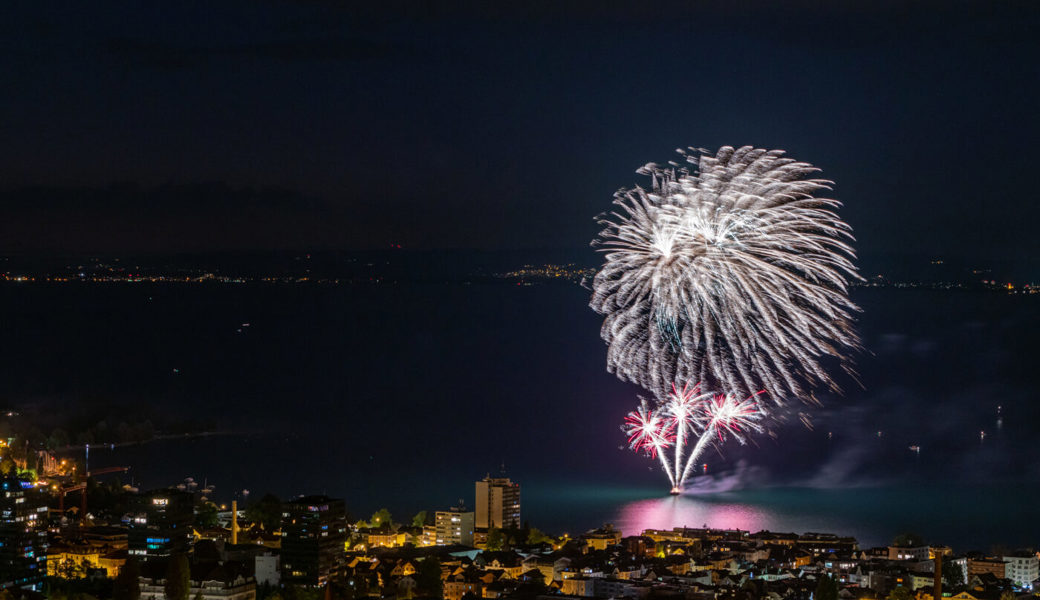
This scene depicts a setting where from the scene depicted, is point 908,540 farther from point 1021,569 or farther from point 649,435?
point 649,435

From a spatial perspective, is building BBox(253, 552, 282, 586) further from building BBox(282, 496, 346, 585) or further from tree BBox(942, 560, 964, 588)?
tree BBox(942, 560, 964, 588)

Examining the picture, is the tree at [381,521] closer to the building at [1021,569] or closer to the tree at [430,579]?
the tree at [430,579]

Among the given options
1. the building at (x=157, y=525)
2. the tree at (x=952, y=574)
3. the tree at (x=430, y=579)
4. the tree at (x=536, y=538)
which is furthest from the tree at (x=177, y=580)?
the tree at (x=952, y=574)

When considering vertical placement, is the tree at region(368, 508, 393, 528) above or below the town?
above

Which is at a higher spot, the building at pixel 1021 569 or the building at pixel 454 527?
the building at pixel 454 527

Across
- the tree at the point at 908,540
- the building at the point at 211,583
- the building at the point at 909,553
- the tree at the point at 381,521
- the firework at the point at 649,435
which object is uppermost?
the firework at the point at 649,435

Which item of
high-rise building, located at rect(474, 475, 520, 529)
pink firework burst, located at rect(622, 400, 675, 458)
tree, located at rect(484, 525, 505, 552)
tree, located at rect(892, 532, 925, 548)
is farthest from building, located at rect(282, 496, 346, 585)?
tree, located at rect(892, 532, 925, 548)
